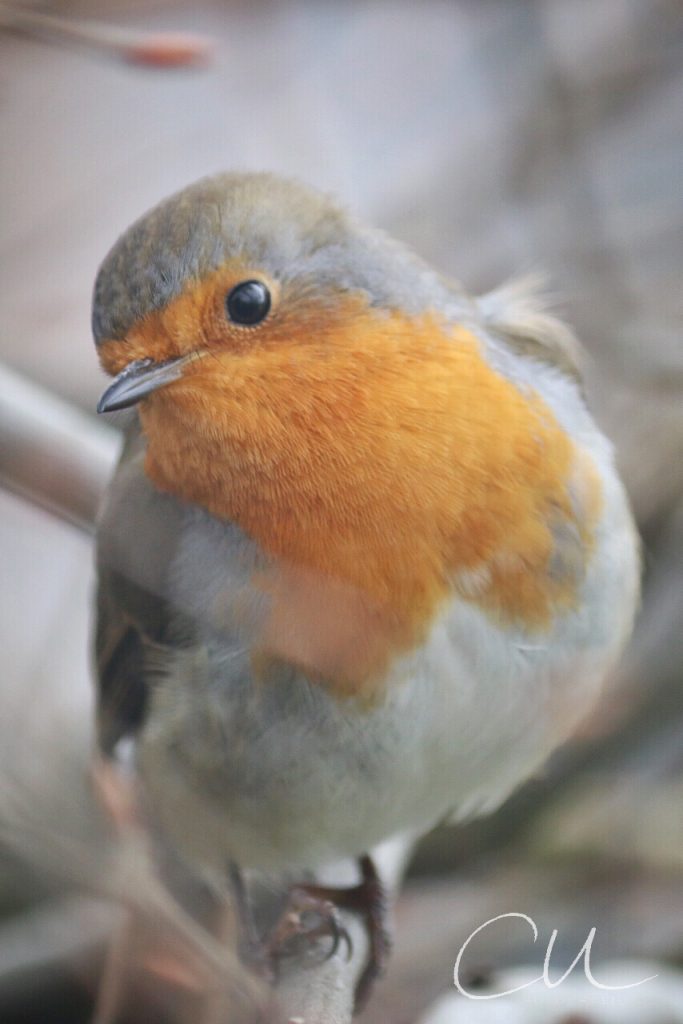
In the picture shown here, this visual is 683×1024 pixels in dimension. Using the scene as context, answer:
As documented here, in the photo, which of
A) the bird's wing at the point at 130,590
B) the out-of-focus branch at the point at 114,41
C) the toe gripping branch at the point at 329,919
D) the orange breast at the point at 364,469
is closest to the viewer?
the out-of-focus branch at the point at 114,41

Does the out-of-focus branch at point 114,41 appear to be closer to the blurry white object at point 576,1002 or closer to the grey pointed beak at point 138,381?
the grey pointed beak at point 138,381

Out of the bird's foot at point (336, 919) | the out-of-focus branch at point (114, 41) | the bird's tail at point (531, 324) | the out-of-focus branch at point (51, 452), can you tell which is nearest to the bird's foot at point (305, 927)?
the bird's foot at point (336, 919)

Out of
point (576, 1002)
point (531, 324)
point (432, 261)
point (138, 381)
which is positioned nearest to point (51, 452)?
point (138, 381)

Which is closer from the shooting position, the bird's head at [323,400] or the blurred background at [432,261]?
the bird's head at [323,400]

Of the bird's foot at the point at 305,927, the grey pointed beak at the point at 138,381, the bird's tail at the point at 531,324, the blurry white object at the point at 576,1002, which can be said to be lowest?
the blurry white object at the point at 576,1002

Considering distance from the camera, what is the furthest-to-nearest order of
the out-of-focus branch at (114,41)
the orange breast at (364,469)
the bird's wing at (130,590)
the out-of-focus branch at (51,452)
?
the bird's wing at (130,590) < the out-of-focus branch at (51,452) < the orange breast at (364,469) < the out-of-focus branch at (114,41)

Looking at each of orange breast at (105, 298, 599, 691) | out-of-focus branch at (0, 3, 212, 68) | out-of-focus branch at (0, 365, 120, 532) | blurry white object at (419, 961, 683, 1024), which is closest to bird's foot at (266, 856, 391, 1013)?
blurry white object at (419, 961, 683, 1024)

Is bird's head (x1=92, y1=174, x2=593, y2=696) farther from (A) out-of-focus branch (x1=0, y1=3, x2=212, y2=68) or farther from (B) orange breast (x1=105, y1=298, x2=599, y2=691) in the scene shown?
(A) out-of-focus branch (x1=0, y1=3, x2=212, y2=68)

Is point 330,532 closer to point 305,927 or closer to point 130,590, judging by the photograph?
point 130,590
